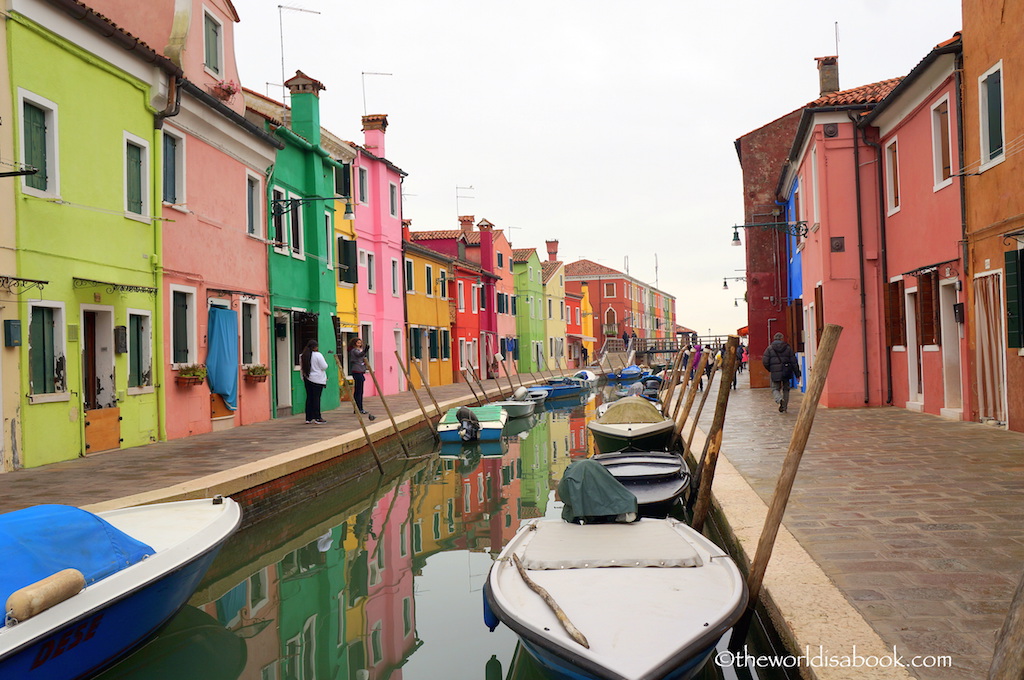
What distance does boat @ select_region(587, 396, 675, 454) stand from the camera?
39.0 feet

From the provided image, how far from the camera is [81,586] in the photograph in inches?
173

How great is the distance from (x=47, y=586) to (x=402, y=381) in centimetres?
2395

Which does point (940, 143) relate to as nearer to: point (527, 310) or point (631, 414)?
point (631, 414)

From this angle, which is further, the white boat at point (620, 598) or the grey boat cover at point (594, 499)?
the grey boat cover at point (594, 499)

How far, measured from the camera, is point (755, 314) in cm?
2697

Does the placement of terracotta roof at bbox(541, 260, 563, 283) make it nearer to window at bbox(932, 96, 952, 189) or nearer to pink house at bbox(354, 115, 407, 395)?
pink house at bbox(354, 115, 407, 395)

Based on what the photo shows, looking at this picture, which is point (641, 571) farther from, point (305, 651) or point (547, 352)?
point (547, 352)

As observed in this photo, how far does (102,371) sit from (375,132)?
1706cm

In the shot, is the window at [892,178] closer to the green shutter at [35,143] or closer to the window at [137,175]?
the window at [137,175]

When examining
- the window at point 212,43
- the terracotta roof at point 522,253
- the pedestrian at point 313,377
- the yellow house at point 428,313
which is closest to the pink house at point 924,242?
the pedestrian at point 313,377

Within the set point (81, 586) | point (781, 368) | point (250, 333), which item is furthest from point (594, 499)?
point (250, 333)

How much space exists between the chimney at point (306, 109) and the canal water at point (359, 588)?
960cm

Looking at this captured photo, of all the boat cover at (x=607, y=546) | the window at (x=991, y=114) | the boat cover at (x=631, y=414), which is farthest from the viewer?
the boat cover at (x=631, y=414)

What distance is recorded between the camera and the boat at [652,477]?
818 cm
